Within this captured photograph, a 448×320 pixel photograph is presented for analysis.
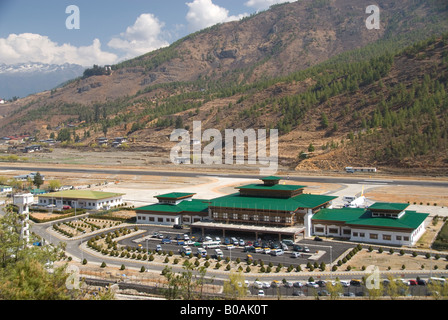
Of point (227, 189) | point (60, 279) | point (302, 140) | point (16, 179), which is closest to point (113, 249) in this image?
point (60, 279)

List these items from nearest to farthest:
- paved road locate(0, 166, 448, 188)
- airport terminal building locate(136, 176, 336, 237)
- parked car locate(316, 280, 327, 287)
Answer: parked car locate(316, 280, 327, 287), airport terminal building locate(136, 176, 336, 237), paved road locate(0, 166, 448, 188)

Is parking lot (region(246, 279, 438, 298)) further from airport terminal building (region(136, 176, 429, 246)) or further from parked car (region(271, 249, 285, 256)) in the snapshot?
airport terminal building (region(136, 176, 429, 246))

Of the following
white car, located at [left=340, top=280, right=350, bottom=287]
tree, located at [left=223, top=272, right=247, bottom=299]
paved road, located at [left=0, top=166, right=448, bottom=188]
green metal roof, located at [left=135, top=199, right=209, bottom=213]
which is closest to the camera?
tree, located at [left=223, top=272, right=247, bottom=299]

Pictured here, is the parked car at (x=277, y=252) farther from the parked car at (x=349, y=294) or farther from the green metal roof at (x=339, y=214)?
the parked car at (x=349, y=294)

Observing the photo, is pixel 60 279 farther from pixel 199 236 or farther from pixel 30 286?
pixel 199 236

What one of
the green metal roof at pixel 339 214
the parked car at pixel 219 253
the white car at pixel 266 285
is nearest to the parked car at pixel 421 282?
the white car at pixel 266 285

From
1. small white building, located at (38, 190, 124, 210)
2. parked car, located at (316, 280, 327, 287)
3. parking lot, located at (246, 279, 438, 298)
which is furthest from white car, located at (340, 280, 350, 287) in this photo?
small white building, located at (38, 190, 124, 210)
